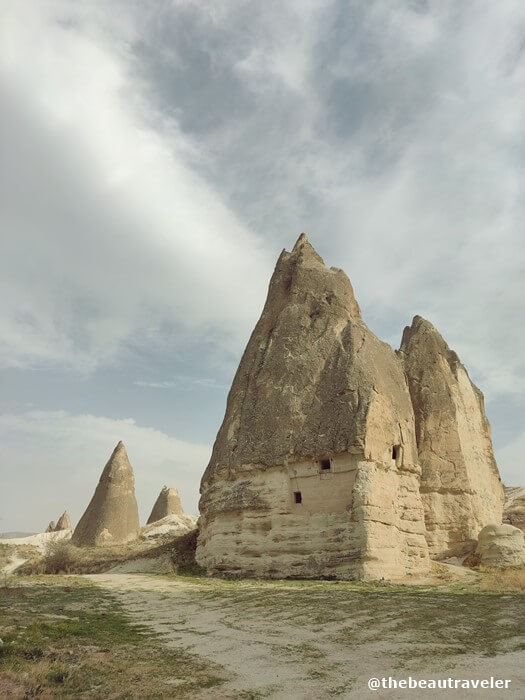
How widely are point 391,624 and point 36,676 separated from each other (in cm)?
472

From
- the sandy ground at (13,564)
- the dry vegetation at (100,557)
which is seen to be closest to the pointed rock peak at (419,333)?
the dry vegetation at (100,557)

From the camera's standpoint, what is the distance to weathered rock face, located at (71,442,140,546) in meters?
28.4

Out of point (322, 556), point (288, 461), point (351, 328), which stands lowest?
point (322, 556)

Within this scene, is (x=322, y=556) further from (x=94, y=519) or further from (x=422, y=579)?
(x=94, y=519)

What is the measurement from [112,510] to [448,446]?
18.9m

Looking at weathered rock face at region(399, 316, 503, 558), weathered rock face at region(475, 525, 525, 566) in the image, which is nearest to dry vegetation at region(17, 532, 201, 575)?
weathered rock face at region(399, 316, 503, 558)

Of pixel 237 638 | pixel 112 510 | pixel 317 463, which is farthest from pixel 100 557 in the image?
pixel 237 638

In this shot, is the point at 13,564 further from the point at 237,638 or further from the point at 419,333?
the point at 237,638

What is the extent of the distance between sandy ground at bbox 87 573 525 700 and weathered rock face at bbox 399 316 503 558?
8894 mm

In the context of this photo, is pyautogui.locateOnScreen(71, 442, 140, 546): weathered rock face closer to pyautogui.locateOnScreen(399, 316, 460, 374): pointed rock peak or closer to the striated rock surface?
the striated rock surface

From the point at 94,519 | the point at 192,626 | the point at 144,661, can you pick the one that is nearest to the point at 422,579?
the point at 192,626

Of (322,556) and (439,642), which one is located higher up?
(322,556)

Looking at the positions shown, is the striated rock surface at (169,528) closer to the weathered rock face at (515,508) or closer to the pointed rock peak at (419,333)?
the pointed rock peak at (419,333)

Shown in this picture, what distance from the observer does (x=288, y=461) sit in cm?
1593
